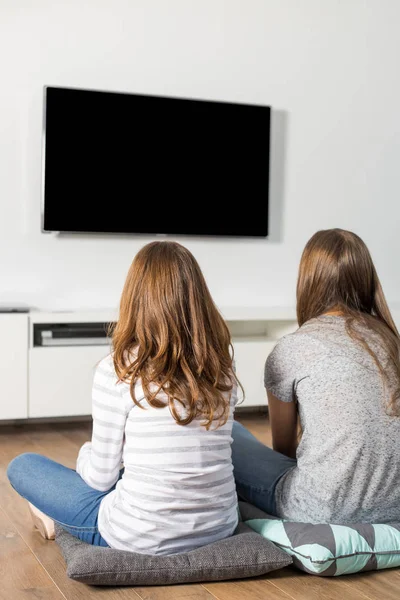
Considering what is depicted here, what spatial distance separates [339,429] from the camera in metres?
2.15

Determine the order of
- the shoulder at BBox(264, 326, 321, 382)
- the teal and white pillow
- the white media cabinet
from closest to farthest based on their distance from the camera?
1. the teal and white pillow
2. the shoulder at BBox(264, 326, 321, 382)
3. the white media cabinet

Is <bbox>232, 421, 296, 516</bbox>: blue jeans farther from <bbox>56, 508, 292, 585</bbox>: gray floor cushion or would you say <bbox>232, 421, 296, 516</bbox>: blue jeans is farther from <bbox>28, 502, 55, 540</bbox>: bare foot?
<bbox>28, 502, 55, 540</bbox>: bare foot

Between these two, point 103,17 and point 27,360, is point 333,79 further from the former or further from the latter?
point 27,360

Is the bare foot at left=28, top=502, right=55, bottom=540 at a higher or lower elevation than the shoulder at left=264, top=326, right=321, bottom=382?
lower

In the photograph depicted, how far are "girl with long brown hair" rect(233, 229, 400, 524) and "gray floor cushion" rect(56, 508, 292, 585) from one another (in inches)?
8.9

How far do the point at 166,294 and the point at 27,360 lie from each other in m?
2.10

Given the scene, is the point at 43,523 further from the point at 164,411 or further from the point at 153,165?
the point at 153,165

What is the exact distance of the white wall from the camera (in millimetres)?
4203

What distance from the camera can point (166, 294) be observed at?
198 cm

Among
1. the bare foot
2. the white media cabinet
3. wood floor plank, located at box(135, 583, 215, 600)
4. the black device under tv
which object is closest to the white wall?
the black device under tv

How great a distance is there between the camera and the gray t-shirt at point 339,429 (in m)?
2.15

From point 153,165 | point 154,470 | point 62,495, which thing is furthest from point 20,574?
point 153,165

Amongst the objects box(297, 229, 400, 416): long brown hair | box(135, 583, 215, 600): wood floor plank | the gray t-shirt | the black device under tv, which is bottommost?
box(135, 583, 215, 600): wood floor plank

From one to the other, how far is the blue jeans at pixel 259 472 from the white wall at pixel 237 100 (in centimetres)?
Result: 209
